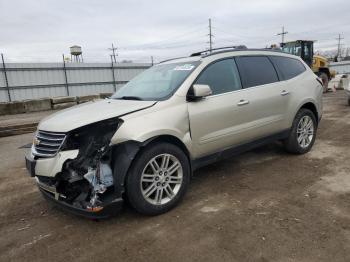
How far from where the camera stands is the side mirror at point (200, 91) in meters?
3.65

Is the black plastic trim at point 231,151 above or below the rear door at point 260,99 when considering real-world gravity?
below

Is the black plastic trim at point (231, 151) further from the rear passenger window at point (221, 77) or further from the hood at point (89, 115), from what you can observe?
the hood at point (89, 115)

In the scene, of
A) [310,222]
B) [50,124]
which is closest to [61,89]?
[50,124]

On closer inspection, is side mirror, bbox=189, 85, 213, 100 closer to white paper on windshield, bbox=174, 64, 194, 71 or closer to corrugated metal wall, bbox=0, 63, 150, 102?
white paper on windshield, bbox=174, 64, 194, 71

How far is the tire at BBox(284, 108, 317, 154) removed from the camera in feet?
17.0

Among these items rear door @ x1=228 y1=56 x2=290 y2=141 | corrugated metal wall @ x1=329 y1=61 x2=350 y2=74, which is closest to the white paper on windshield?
rear door @ x1=228 y1=56 x2=290 y2=141

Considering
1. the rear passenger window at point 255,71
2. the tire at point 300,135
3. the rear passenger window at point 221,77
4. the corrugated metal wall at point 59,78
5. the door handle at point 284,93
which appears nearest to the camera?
the rear passenger window at point 221,77

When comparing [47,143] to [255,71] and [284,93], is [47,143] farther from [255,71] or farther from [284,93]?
[284,93]

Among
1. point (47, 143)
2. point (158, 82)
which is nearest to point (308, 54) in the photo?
point (158, 82)

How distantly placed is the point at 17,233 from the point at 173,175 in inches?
71.0

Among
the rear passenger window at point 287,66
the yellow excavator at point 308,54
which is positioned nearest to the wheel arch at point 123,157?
the rear passenger window at point 287,66

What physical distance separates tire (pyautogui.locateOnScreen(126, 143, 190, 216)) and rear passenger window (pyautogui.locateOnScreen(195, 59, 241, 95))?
1.04m

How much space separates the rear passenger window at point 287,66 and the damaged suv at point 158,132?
0.26 meters

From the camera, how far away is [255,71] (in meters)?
4.64
